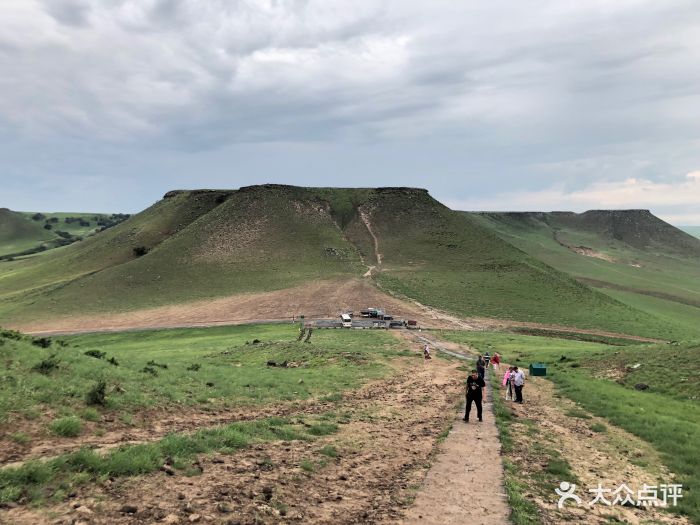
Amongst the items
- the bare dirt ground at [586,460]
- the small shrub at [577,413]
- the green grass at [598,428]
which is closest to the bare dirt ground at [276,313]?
the small shrub at [577,413]

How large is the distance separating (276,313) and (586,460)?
212 feet

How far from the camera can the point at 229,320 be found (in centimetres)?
7188

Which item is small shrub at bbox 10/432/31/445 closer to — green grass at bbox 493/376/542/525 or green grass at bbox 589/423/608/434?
green grass at bbox 493/376/542/525

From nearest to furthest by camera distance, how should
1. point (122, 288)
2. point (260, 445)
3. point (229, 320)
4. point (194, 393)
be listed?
point (260, 445), point (194, 393), point (229, 320), point (122, 288)

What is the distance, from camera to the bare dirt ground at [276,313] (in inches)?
2731

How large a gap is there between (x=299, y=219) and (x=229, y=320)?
70060 mm

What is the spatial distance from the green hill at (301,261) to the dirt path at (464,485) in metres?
64.1

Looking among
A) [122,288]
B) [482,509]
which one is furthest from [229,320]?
[482,509]

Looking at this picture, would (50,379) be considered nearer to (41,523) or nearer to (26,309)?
(41,523)

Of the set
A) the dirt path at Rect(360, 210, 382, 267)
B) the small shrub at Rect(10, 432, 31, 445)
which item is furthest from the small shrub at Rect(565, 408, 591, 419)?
the dirt path at Rect(360, 210, 382, 267)

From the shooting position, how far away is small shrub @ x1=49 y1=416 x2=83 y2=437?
11.8 metres

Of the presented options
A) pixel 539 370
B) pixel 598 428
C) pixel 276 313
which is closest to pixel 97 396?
pixel 598 428

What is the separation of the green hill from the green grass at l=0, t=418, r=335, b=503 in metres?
68.8

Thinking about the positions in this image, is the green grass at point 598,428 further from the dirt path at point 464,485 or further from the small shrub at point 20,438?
the small shrub at point 20,438
